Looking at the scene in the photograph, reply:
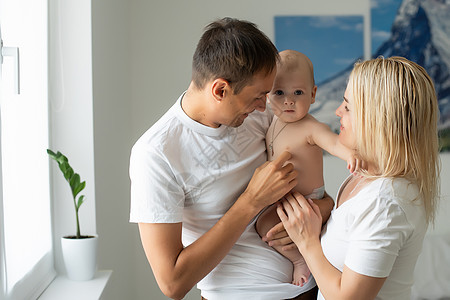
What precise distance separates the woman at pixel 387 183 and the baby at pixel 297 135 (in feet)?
0.88

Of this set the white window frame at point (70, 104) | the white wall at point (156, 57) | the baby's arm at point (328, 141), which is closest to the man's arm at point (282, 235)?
the baby's arm at point (328, 141)

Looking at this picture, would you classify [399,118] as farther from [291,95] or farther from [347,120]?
[291,95]

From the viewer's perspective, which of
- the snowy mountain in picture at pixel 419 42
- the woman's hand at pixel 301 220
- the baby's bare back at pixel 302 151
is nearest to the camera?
the woman's hand at pixel 301 220

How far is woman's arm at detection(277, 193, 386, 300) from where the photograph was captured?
1.33 metres

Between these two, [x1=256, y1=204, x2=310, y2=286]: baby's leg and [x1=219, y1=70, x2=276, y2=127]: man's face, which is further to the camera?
[x1=256, y1=204, x2=310, y2=286]: baby's leg

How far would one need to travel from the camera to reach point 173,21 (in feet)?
11.6

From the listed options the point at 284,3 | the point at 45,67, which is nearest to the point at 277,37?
the point at 284,3

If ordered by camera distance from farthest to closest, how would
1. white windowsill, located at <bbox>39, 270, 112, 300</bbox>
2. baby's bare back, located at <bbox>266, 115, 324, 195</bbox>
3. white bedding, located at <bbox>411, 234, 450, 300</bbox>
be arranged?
white bedding, located at <bbox>411, 234, 450, 300</bbox> → white windowsill, located at <bbox>39, 270, 112, 300</bbox> → baby's bare back, located at <bbox>266, 115, 324, 195</bbox>

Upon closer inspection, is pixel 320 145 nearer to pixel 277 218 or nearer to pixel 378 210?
pixel 277 218

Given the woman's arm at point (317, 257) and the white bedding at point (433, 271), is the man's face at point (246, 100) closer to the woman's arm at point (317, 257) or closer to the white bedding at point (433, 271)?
the woman's arm at point (317, 257)

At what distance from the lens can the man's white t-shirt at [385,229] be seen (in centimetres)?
130

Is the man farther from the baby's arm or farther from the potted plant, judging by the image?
the potted plant

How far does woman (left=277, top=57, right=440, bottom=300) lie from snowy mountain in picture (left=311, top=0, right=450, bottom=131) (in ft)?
7.62

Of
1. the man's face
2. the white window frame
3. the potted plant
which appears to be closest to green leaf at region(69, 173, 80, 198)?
the potted plant
